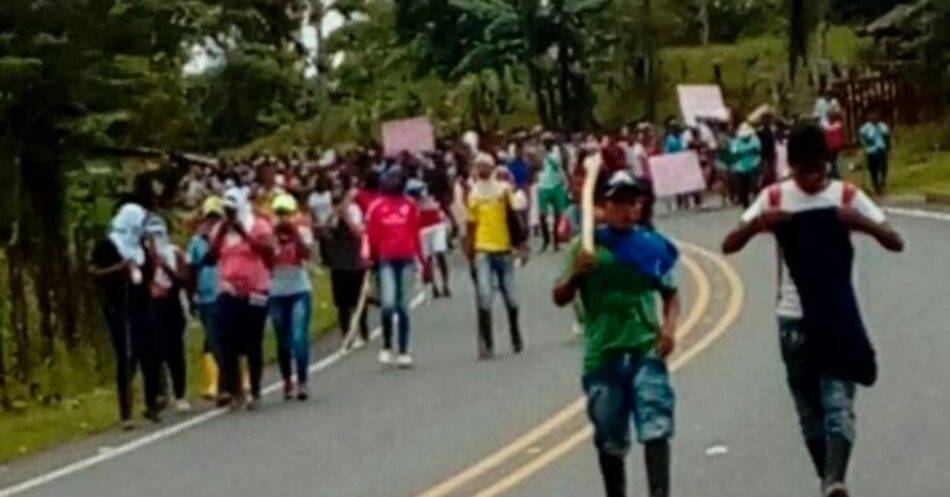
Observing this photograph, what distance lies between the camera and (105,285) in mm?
19859

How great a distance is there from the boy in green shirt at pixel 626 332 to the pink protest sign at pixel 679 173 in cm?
3601

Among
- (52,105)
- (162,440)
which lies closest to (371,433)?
(162,440)

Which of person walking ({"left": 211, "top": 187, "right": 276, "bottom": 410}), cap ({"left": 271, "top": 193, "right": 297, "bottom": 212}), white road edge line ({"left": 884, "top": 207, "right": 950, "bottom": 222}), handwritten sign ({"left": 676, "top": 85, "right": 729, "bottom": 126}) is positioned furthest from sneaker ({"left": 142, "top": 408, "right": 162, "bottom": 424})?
handwritten sign ({"left": 676, "top": 85, "right": 729, "bottom": 126})

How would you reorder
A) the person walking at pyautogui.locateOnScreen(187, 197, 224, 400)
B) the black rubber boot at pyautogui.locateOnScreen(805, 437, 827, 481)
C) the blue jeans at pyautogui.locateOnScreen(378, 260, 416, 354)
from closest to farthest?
the black rubber boot at pyautogui.locateOnScreen(805, 437, 827, 481) < the person walking at pyautogui.locateOnScreen(187, 197, 224, 400) < the blue jeans at pyautogui.locateOnScreen(378, 260, 416, 354)

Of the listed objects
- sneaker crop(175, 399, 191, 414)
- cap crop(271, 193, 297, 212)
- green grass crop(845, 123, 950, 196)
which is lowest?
green grass crop(845, 123, 950, 196)

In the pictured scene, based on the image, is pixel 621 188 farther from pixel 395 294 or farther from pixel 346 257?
pixel 346 257

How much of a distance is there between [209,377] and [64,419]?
1.80 m

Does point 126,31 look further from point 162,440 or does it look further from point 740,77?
point 740,77

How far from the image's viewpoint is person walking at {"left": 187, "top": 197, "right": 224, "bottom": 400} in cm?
2066

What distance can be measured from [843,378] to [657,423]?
84 centimetres

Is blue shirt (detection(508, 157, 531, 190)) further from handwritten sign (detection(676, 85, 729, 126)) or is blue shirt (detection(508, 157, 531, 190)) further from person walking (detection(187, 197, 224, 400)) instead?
person walking (detection(187, 197, 224, 400))

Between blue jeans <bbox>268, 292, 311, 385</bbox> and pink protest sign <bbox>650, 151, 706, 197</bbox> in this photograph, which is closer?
blue jeans <bbox>268, 292, 311, 385</bbox>

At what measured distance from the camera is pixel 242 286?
66.3 feet

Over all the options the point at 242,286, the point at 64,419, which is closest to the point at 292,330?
the point at 242,286
